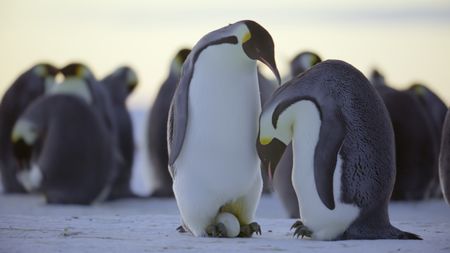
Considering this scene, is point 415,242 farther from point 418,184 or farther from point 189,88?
point 418,184

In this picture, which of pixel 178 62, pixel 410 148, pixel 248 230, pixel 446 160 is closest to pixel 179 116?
pixel 248 230

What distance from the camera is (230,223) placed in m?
7.02

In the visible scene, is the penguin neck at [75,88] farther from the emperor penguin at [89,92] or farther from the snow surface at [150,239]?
the snow surface at [150,239]

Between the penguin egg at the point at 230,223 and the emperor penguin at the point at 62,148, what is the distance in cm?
538

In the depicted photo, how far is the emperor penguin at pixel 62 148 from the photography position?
480 inches

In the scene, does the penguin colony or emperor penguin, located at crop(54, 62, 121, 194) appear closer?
the penguin colony

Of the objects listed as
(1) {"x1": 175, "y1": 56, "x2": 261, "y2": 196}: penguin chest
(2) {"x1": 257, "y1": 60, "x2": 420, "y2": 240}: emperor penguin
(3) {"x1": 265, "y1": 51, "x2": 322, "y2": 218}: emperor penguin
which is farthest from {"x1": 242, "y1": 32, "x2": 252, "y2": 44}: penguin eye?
(3) {"x1": 265, "y1": 51, "x2": 322, "y2": 218}: emperor penguin

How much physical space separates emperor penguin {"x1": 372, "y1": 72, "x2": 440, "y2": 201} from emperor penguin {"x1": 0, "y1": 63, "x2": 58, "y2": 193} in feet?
16.4

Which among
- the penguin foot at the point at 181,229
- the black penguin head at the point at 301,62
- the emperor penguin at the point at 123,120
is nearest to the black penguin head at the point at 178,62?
the emperor penguin at the point at 123,120

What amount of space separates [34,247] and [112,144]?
7.05m

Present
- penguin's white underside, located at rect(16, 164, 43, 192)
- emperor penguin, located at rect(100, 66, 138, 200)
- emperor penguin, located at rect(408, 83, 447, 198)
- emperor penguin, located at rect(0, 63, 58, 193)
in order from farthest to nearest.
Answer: emperor penguin, located at rect(408, 83, 447, 198) → emperor penguin, located at rect(0, 63, 58, 193) → emperor penguin, located at rect(100, 66, 138, 200) → penguin's white underside, located at rect(16, 164, 43, 192)

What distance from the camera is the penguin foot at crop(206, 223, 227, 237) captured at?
703 centimetres

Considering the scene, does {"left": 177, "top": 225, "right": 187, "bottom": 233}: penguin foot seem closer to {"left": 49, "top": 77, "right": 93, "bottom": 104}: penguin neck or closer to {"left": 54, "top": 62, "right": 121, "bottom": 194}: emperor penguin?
{"left": 54, "top": 62, "right": 121, "bottom": 194}: emperor penguin

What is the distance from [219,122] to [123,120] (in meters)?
9.03
